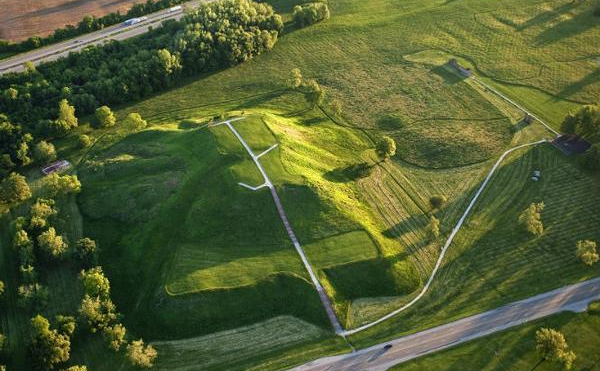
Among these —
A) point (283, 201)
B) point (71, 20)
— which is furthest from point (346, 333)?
point (71, 20)

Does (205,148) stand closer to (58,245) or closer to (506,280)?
(58,245)

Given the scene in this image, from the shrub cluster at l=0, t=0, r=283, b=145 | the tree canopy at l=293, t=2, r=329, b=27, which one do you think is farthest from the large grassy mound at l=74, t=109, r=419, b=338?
the tree canopy at l=293, t=2, r=329, b=27

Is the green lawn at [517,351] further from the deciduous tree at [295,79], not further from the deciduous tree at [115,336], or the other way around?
the deciduous tree at [295,79]

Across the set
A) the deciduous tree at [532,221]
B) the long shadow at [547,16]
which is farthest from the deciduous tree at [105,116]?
the long shadow at [547,16]

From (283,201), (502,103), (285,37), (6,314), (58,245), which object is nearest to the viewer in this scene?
(6,314)

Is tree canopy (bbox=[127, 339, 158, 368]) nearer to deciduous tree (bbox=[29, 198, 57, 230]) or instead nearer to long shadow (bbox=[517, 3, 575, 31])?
deciduous tree (bbox=[29, 198, 57, 230])

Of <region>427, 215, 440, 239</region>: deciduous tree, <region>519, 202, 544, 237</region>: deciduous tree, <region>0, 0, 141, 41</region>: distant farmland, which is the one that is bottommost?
<region>519, 202, 544, 237</region>: deciduous tree
